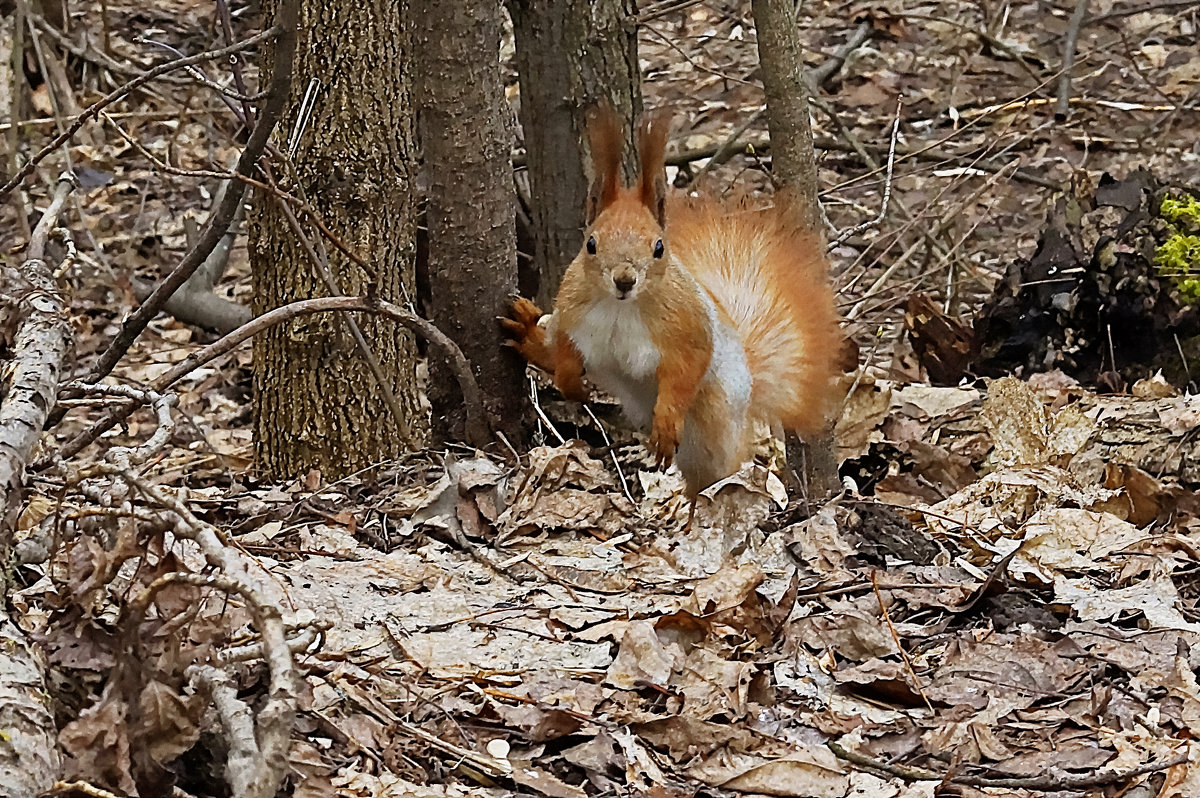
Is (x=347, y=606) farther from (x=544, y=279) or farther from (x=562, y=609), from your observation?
(x=544, y=279)

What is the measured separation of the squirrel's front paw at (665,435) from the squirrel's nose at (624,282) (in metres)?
0.35

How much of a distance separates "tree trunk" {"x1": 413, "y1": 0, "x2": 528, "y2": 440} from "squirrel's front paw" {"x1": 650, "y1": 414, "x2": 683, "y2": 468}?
0.49 m

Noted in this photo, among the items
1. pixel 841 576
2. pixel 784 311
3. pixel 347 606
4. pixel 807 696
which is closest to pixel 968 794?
pixel 807 696

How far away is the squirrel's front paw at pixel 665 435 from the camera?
312 centimetres

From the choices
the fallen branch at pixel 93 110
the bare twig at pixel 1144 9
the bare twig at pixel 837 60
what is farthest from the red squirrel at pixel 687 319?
the bare twig at pixel 1144 9

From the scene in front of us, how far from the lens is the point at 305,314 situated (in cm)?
317

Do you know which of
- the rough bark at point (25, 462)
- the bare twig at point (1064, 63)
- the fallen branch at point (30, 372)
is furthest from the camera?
the bare twig at point (1064, 63)

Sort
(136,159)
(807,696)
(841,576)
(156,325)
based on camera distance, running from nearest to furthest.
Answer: (807,696) < (841,576) < (156,325) < (136,159)

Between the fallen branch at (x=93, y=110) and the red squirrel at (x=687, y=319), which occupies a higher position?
the fallen branch at (x=93, y=110)

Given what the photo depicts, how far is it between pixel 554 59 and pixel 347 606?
1766 millimetres

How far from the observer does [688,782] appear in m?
2.01

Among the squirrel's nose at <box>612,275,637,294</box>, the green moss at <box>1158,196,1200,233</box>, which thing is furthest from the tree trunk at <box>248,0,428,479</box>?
the green moss at <box>1158,196,1200,233</box>

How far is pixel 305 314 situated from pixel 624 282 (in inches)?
31.5

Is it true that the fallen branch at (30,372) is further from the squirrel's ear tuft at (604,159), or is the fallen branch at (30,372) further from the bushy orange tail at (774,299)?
the bushy orange tail at (774,299)
